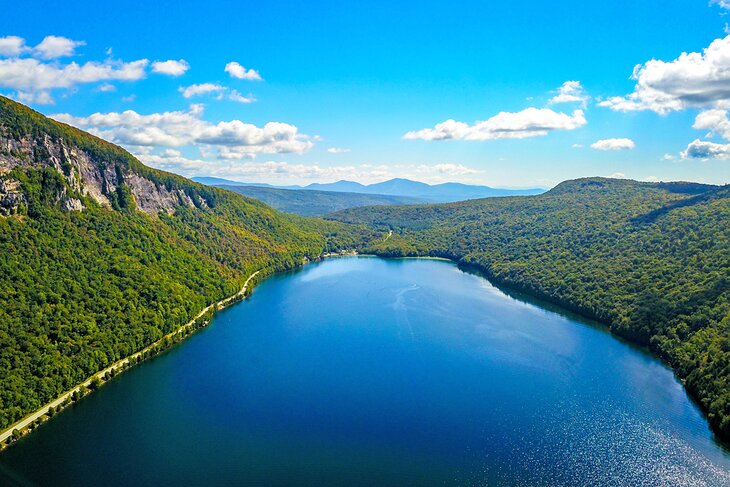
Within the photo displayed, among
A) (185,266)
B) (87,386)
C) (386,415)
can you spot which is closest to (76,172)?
(185,266)

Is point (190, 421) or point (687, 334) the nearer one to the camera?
point (190, 421)

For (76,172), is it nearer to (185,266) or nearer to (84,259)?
(84,259)

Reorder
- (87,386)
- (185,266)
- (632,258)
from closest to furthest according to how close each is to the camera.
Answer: (87,386), (185,266), (632,258)

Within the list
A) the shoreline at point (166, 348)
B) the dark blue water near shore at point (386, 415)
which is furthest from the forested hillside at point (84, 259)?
the dark blue water near shore at point (386, 415)

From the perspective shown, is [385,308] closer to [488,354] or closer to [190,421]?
[488,354]

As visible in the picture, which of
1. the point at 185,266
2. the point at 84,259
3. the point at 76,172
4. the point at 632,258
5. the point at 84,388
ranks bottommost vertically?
the point at 84,388

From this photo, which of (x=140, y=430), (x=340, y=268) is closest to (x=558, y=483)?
(x=140, y=430)

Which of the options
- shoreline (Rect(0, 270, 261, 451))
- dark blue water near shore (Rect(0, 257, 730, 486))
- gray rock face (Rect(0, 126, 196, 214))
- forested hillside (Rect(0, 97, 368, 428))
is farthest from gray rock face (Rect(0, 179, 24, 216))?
dark blue water near shore (Rect(0, 257, 730, 486))
